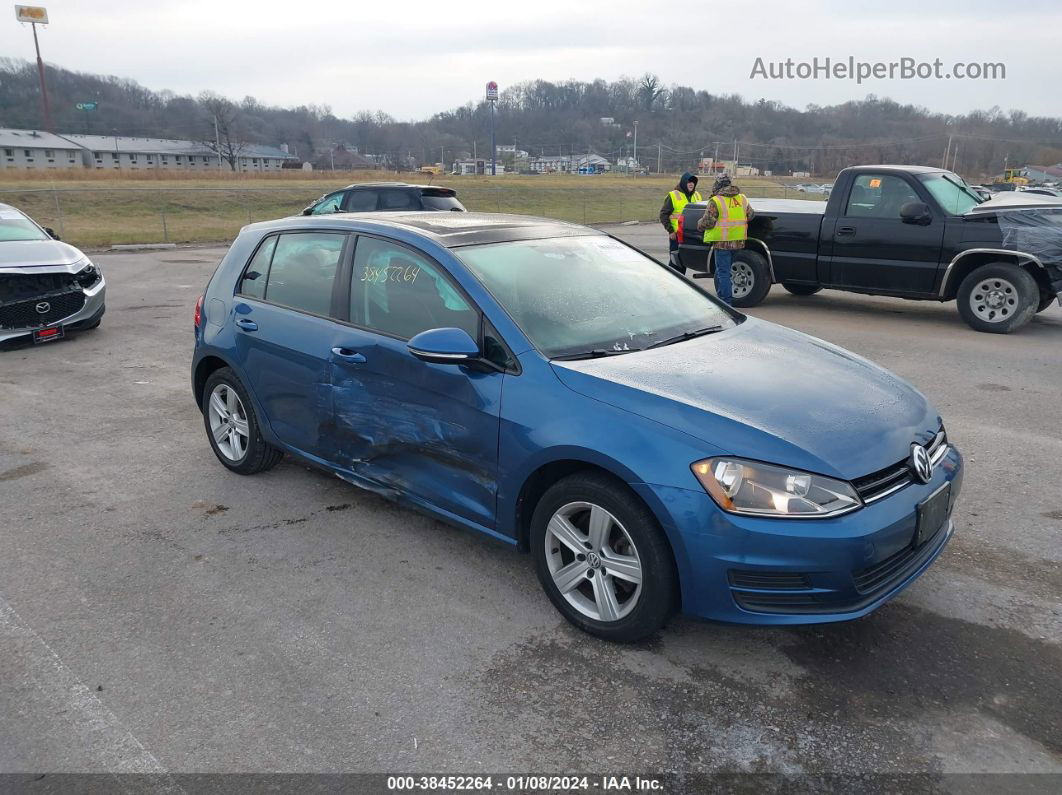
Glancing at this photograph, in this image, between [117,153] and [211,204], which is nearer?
[211,204]

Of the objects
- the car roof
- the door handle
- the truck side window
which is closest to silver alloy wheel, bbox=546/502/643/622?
the door handle

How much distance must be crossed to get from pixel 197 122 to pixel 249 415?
120566 millimetres

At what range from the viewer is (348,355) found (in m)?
4.15

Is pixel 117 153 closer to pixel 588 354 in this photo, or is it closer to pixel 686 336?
pixel 686 336

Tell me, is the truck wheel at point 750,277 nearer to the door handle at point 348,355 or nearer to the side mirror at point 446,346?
the door handle at point 348,355

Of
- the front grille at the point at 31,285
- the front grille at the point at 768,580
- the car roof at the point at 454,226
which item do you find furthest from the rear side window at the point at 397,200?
the front grille at the point at 768,580

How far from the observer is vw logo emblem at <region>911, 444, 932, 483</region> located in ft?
10.4

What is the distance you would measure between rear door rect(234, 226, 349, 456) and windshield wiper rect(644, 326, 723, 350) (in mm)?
1697

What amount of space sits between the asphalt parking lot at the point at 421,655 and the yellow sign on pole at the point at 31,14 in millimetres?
92527

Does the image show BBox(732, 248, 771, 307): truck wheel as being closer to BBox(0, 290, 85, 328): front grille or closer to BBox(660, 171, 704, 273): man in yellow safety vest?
BBox(660, 171, 704, 273): man in yellow safety vest

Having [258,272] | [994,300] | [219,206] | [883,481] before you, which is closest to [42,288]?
[258,272]

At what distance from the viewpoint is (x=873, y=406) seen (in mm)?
3375

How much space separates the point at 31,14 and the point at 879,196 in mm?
92054

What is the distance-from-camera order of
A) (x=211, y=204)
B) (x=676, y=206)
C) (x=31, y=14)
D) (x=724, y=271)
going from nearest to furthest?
(x=724, y=271) < (x=676, y=206) < (x=211, y=204) < (x=31, y=14)
